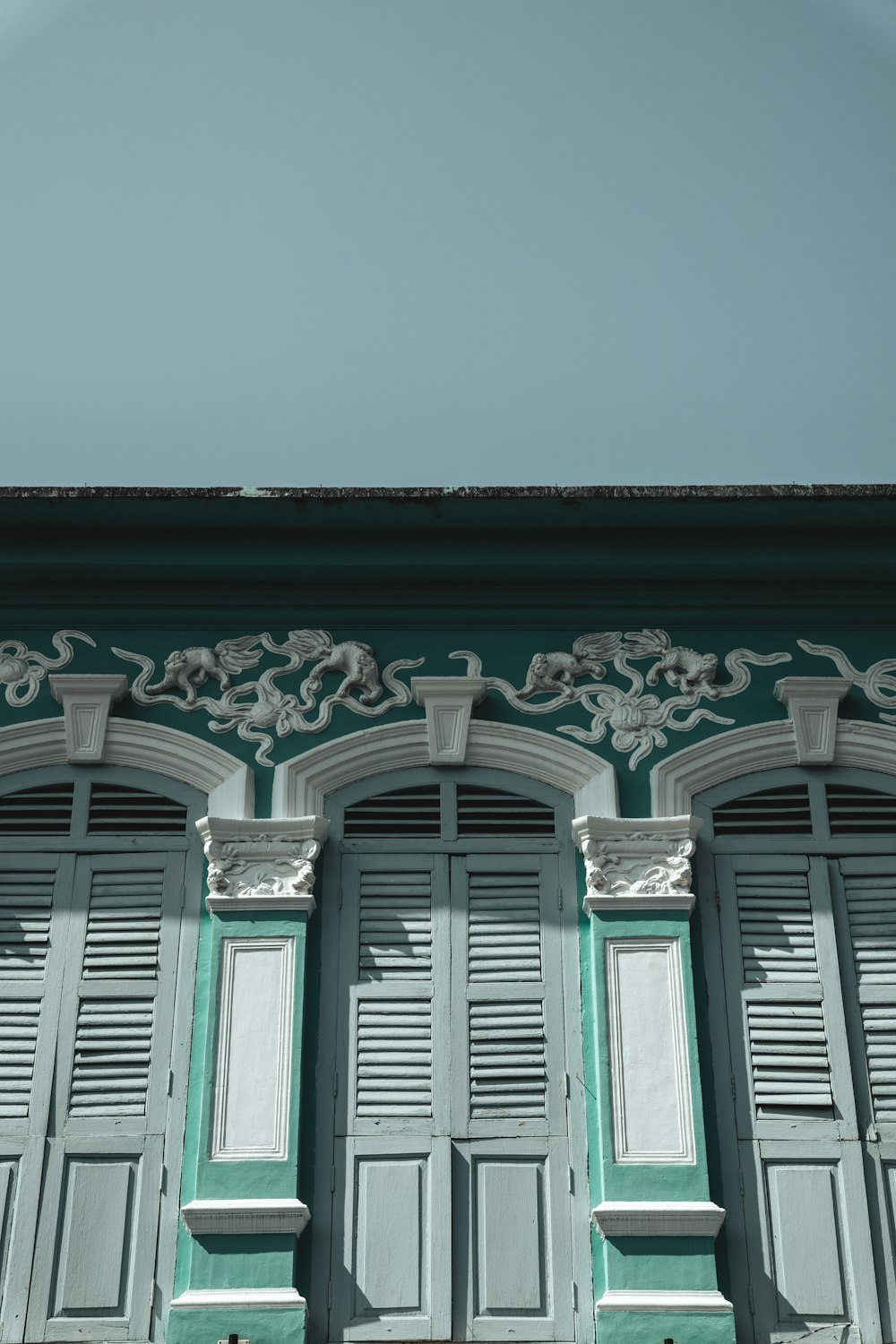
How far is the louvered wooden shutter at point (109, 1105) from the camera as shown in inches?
272

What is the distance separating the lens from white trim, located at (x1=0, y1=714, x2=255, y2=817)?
26.0ft

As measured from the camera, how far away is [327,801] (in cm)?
795

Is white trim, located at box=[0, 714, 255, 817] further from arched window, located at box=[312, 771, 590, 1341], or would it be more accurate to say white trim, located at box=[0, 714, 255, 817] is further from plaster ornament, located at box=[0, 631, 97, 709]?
arched window, located at box=[312, 771, 590, 1341]

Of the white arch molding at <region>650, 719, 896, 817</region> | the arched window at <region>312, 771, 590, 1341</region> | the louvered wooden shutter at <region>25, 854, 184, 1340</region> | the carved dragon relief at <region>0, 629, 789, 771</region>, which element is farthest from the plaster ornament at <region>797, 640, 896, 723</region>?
the louvered wooden shutter at <region>25, 854, 184, 1340</region>

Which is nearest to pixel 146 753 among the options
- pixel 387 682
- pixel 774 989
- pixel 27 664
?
pixel 27 664

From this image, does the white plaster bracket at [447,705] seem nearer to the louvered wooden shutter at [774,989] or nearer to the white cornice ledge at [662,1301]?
the louvered wooden shutter at [774,989]

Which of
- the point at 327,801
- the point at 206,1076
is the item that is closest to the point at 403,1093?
the point at 206,1076

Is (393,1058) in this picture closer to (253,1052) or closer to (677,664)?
(253,1052)

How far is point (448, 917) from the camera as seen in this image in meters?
7.69

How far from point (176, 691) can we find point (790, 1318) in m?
3.94

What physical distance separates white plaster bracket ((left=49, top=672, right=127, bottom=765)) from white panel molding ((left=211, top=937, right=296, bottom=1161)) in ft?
4.02

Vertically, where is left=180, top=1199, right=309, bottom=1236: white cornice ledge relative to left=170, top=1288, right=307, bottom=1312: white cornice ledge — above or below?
above

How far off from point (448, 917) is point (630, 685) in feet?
4.79

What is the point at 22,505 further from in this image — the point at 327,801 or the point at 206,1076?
the point at 206,1076
